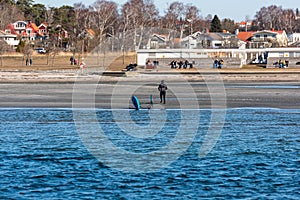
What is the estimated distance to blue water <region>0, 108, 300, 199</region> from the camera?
16297 millimetres

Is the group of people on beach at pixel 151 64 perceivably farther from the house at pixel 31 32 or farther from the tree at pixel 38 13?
the tree at pixel 38 13

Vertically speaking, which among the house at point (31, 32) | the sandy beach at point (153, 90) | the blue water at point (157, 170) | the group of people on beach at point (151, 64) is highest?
the house at point (31, 32)

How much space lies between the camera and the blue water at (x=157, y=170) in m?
16.3

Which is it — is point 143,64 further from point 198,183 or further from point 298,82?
point 198,183

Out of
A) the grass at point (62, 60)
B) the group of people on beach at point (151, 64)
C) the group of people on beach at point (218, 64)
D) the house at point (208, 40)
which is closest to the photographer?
the group of people on beach at point (218, 64)

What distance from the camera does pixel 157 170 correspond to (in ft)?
61.4

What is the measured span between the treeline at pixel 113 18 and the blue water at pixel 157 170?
70.9 meters

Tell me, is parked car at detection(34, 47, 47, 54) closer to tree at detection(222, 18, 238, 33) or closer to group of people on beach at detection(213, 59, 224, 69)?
group of people on beach at detection(213, 59, 224, 69)

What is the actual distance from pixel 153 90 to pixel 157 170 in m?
29.7

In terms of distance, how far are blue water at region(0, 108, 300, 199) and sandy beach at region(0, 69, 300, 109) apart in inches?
326

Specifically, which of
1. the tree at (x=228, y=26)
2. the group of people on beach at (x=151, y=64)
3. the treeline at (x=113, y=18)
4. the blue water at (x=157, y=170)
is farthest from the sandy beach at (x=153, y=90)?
the tree at (x=228, y=26)

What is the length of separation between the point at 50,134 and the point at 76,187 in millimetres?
9386

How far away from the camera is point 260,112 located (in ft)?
110

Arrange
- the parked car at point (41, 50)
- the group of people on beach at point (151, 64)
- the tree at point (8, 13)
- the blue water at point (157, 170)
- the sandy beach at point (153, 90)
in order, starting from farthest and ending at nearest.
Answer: the tree at point (8, 13)
the parked car at point (41, 50)
the group of people on beach at point (151, 64)
the sandy beach at point (153, 90)
the blue water at point (157, 170)
